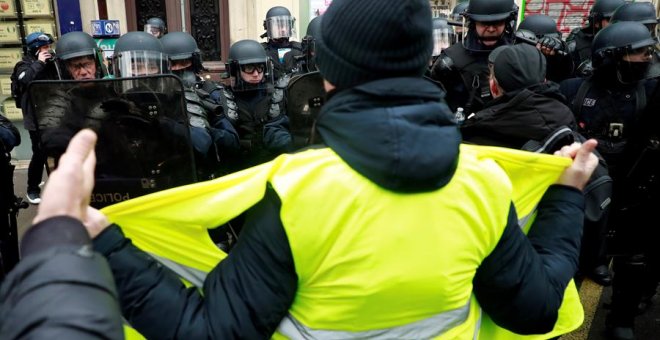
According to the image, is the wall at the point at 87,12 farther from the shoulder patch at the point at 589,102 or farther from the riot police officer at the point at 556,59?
the shoulder patch at the point at 589,102

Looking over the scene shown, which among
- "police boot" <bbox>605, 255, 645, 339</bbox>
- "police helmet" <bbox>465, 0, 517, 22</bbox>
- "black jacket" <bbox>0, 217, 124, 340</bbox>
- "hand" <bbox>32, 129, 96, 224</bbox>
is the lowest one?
"police boot" <bbox>605, 255, 645, 339</bbox>

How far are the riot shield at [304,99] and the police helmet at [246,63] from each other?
4.76ft

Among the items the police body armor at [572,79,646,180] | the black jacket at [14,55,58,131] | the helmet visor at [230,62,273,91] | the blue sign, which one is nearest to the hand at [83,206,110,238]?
the police body armor at [572,79,646,180]

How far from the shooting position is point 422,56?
3.86ft

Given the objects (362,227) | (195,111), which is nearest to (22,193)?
(195,111)

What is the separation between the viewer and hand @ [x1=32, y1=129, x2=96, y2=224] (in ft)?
2.81

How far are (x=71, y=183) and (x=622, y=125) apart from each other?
3.33 meters

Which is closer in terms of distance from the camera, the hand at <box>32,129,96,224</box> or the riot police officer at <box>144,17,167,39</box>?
the hand at <box>32,129,96,224</box>

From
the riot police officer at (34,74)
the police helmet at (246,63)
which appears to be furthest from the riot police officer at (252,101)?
the riot police officer at (34,74)

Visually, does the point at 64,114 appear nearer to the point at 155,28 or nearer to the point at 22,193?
the point at 22,193

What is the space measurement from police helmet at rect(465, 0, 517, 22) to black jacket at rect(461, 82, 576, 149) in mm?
1933

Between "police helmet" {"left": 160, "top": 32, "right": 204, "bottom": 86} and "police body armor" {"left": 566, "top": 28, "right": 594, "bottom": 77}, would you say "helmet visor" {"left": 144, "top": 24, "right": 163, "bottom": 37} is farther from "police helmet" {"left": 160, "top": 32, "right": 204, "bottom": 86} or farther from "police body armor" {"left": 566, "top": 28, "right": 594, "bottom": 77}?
"police body armor" {"left": 566, "top": 28, "right": 594, "bottom": 77}

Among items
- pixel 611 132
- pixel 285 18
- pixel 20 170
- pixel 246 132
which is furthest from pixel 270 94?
pixel 20 170

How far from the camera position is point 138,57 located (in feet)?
11.3
